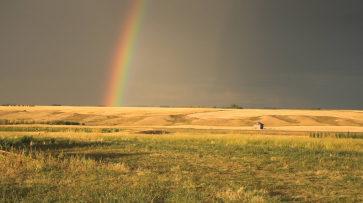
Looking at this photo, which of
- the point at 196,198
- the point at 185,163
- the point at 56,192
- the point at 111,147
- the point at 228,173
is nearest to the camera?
the point at 196,198

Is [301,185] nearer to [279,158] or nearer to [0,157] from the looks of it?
[279,158]

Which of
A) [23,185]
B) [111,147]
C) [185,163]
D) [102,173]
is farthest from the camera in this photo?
[111,147]

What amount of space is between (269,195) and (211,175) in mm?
3455

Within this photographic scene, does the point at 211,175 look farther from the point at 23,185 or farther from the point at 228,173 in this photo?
the point at 23,185

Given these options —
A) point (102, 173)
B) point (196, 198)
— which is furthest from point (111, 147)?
point (196, 198)

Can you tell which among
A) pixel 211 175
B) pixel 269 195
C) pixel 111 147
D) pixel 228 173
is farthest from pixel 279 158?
pixel 111 147

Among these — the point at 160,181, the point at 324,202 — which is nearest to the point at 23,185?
the point at 160,181

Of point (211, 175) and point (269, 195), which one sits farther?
point (211, 175)

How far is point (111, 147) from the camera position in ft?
69.3

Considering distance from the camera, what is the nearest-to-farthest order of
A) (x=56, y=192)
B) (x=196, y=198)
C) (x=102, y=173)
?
(x=196, y=198) → (x=56, y=192) → (x=102, y=173)

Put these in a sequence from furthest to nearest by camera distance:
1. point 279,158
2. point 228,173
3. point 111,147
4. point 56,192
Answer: point 111,147
point 279,158
point 228,173
point 56,192

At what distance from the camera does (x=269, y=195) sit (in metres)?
9.23

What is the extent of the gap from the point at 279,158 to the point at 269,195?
7.86m

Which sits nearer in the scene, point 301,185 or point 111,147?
point 301,185
